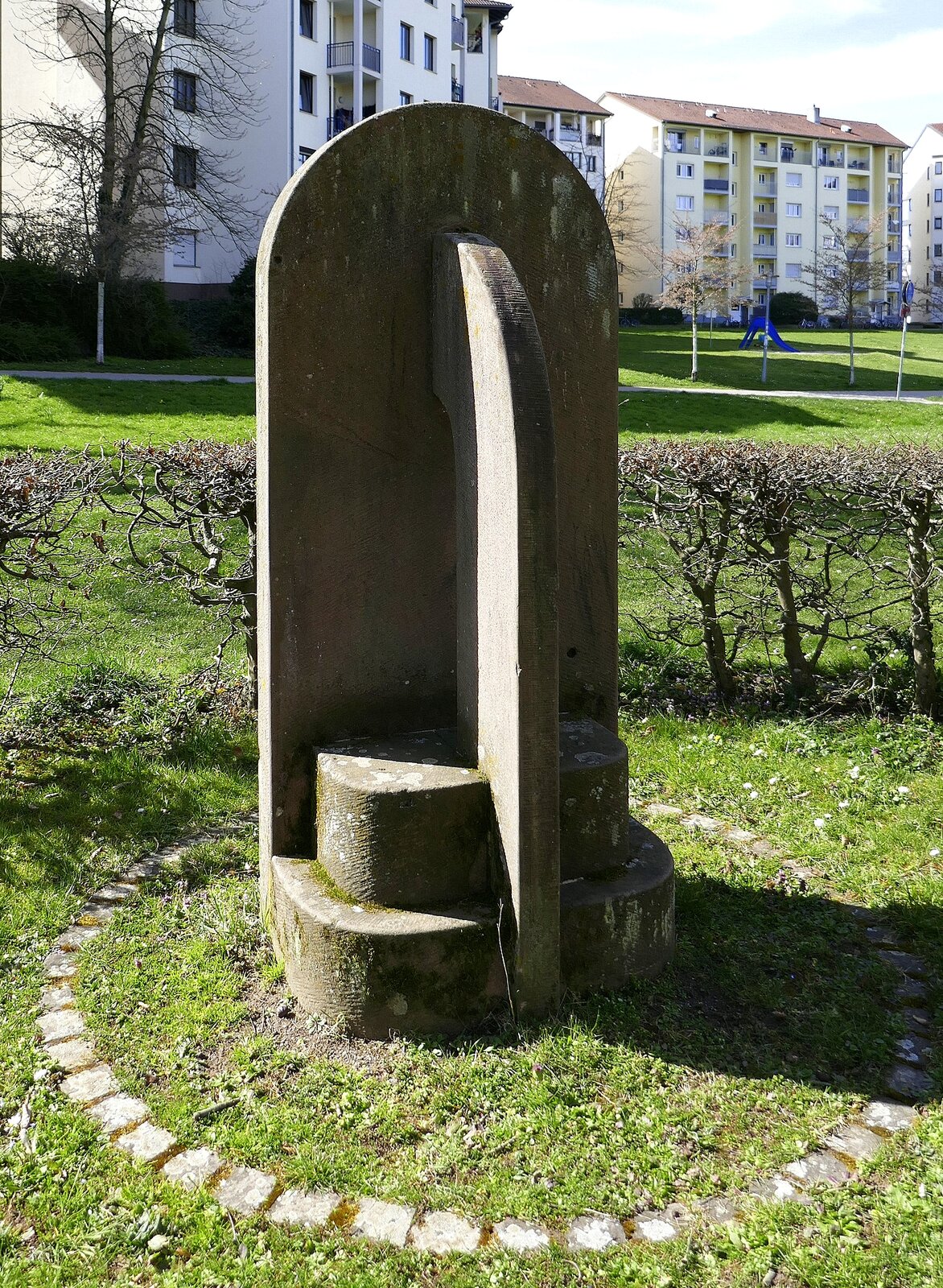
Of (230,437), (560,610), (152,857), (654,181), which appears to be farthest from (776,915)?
(654,181)

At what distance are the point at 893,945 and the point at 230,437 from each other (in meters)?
12.3

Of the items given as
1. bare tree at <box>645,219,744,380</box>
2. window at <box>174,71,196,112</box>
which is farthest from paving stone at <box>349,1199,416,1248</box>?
window at <box>174,71,196,112</box>

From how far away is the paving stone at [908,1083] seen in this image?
323cm

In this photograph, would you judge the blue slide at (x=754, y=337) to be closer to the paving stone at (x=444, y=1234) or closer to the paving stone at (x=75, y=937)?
the paving stone at (x=75, y=937)

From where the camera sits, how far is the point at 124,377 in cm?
2178

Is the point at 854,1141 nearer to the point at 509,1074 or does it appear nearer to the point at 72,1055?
the point at 509,1074

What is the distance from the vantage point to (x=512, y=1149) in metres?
2.97

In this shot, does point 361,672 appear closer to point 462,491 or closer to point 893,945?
point 462,491

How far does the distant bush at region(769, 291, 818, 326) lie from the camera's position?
57281 millimetres

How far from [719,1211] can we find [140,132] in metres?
28.7

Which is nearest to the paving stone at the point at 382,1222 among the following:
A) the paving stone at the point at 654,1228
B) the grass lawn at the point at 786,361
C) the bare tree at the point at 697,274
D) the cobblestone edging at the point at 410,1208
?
the cobblestone edging at the point at 410,1208

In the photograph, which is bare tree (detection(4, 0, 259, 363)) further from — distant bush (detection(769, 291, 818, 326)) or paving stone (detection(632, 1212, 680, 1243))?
distant bush (detection(769, 291, 818, 326))

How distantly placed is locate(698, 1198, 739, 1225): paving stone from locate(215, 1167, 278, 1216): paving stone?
1.07 metres

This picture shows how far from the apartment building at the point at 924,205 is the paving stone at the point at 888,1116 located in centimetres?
8375
